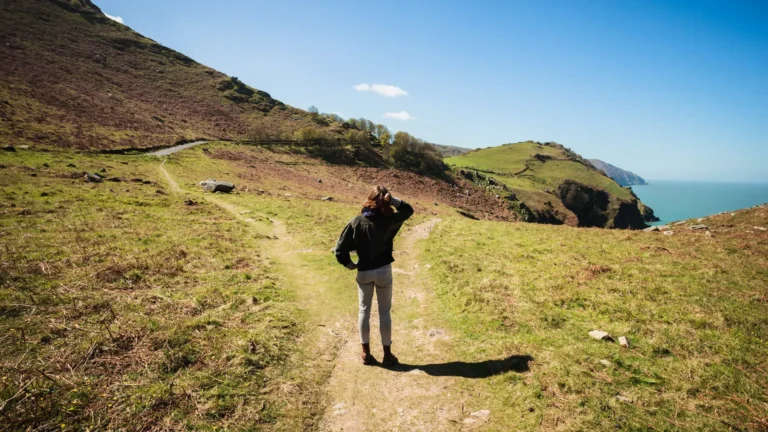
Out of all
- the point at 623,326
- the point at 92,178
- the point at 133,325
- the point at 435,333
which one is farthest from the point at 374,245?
the point at 92,178

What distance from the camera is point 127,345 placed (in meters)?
6.92

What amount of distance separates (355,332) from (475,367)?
370 centimetres

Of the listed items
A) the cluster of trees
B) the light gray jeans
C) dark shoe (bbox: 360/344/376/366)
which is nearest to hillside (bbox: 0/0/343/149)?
the cluster of trees

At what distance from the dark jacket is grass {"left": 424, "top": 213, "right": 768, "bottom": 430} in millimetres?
3713

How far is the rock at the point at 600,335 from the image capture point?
312 inches

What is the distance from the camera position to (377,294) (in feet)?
24.7

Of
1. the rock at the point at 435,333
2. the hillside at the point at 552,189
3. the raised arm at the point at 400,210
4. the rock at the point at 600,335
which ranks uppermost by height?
the hillside at the point at 552,189

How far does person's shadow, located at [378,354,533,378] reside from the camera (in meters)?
7.25

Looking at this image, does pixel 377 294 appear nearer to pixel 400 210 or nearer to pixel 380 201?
pixel 400 210

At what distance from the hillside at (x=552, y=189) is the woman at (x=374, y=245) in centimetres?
7077

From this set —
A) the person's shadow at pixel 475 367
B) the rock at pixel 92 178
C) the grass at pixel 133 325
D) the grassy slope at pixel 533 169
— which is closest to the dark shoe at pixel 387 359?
the person's shadow at pixel 475 367

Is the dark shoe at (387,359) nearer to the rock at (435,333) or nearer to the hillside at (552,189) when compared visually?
the rock at (435,333)

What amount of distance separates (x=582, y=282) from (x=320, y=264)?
10984 mm

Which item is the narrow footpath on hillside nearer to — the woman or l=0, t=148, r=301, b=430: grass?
l=0, t=148, r=301, b=430: grass
